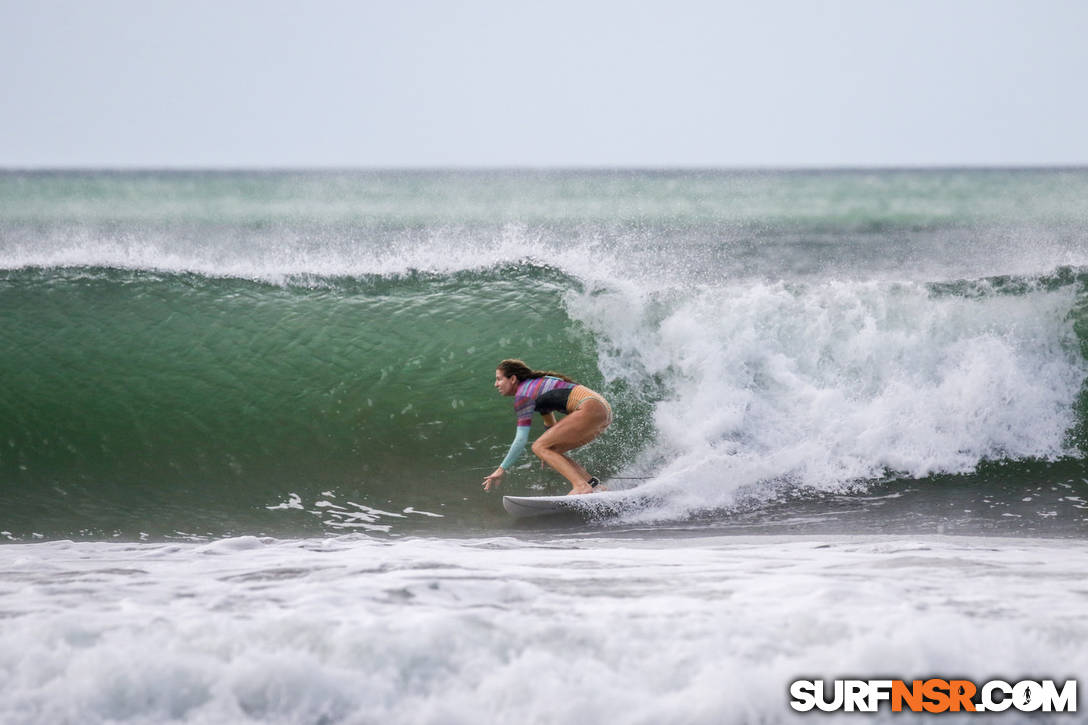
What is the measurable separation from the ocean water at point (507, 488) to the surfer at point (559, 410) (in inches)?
13.5

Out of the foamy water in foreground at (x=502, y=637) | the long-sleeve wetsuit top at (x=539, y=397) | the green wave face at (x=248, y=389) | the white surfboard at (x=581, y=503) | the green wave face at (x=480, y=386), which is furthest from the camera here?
the green wave face at (x=248, y=389)

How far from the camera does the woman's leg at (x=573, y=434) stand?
5391mm

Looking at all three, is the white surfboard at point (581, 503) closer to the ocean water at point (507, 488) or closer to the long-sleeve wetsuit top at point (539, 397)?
the ocean water at point (507, 488)

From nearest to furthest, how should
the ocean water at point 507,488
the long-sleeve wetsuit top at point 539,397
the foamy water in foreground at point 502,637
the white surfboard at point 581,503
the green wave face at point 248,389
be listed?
the foamy water in foreground at point 502,637 < the ocean water at point 507,488 < the white surfboard at point 581,503 < the long-sleeve wetsuit top at point 539,397 < the green wave face at point 248,389

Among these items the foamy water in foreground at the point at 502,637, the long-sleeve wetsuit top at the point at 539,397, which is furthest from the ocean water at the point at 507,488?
the long-sleeve wetsuit top at the point at 539,397

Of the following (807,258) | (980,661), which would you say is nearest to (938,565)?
(980,661)

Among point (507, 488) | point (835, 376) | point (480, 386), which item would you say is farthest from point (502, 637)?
point (835, 376)

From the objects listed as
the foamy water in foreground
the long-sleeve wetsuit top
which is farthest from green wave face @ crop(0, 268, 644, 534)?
the foamy water in foreground

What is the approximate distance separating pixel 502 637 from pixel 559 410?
104 inches

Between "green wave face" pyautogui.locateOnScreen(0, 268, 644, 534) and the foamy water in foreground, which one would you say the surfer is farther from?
the foamy water in foreground

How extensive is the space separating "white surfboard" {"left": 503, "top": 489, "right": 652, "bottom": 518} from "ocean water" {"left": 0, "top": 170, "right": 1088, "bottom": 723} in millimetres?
62

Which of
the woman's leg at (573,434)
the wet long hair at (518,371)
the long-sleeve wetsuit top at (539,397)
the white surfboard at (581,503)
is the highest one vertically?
the wet long hair at (518,371)

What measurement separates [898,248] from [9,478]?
14051 millimetres

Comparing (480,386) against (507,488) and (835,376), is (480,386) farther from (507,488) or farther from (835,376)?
(835,376)
